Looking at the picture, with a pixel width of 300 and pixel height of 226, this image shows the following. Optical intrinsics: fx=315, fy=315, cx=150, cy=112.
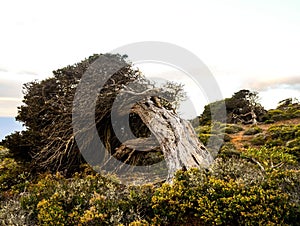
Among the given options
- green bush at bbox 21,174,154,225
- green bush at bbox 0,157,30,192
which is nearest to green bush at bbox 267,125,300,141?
green bush at bbox 0,157,30,192

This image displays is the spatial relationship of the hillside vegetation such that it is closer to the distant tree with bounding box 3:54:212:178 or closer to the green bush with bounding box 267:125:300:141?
the distant tree with bounding box 3:54:212:178

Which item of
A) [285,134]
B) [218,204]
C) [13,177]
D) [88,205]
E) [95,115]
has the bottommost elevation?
[218,204]

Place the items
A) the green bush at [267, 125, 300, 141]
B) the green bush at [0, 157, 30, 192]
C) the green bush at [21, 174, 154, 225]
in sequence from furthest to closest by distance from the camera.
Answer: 1. the green bush at [267, 125, 300, 141]
2. the green bush at [0, 157, 30, 192]
3. the green bush at [21, 174, 154, 225]

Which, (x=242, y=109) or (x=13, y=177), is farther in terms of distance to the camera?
(x=242, y=109)

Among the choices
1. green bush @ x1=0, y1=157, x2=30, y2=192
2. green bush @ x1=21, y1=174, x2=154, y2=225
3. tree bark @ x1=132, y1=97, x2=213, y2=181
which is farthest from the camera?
green bush @ x1=0, y1=157, x2=30, y2=192

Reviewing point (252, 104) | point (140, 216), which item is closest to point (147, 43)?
point (140, 216)

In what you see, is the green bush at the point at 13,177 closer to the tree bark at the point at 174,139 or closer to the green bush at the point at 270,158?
the tree bark at the point at 174,139

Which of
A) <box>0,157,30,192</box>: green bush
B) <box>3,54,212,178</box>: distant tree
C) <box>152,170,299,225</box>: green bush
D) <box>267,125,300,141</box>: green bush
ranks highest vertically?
<box>3,54,212,178</box>: distant tree

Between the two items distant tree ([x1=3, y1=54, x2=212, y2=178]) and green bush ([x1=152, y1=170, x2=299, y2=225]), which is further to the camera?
distant tree ([x1=3, y1=54, x2=212, y2=178])

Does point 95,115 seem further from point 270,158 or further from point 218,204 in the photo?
point 218,204

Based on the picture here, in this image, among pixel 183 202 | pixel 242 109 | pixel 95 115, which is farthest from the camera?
pixel 242 109

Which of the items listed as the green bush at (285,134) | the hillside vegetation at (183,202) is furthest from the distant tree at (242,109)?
the hillside vegetation at (183,202)

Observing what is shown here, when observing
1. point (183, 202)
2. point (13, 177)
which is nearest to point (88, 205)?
point (183, 202)

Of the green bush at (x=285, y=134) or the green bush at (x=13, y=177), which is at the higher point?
the green bush at (x=13, y=177)
